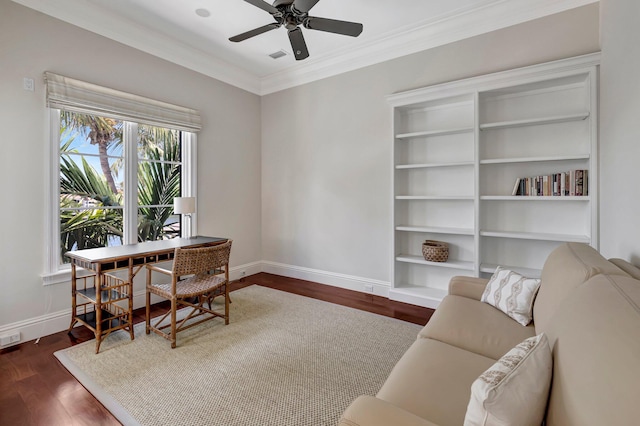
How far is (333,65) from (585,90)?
2.75 metres

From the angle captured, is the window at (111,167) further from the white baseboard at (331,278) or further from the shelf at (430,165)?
the shelf at (430,165)

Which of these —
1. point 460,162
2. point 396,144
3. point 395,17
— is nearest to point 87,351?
point 396,144

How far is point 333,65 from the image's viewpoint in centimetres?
404

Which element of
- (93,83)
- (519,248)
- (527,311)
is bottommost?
(527,311)

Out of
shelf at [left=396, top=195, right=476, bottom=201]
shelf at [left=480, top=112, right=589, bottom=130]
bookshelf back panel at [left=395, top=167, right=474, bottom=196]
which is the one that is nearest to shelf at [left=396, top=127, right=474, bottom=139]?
shelf at [left=480, top=112, right=589, bottom=130]

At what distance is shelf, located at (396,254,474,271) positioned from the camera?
10.1 feet

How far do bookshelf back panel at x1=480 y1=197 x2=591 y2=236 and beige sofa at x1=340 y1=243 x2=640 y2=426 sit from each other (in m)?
1.32

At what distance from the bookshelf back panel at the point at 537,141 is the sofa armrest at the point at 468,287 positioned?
145 centimetres

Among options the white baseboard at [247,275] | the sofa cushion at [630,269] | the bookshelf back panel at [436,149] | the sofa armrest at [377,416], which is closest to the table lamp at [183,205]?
the white baseboard at [247,275]

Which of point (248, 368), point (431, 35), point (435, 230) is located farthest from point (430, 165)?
point (248, 368)

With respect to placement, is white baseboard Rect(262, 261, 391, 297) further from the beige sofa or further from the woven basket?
the beige sofa

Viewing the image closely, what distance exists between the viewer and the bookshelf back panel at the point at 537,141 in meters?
2.73

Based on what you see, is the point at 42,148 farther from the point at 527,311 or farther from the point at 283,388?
the point at 527,311

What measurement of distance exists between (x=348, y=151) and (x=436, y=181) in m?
1.21
